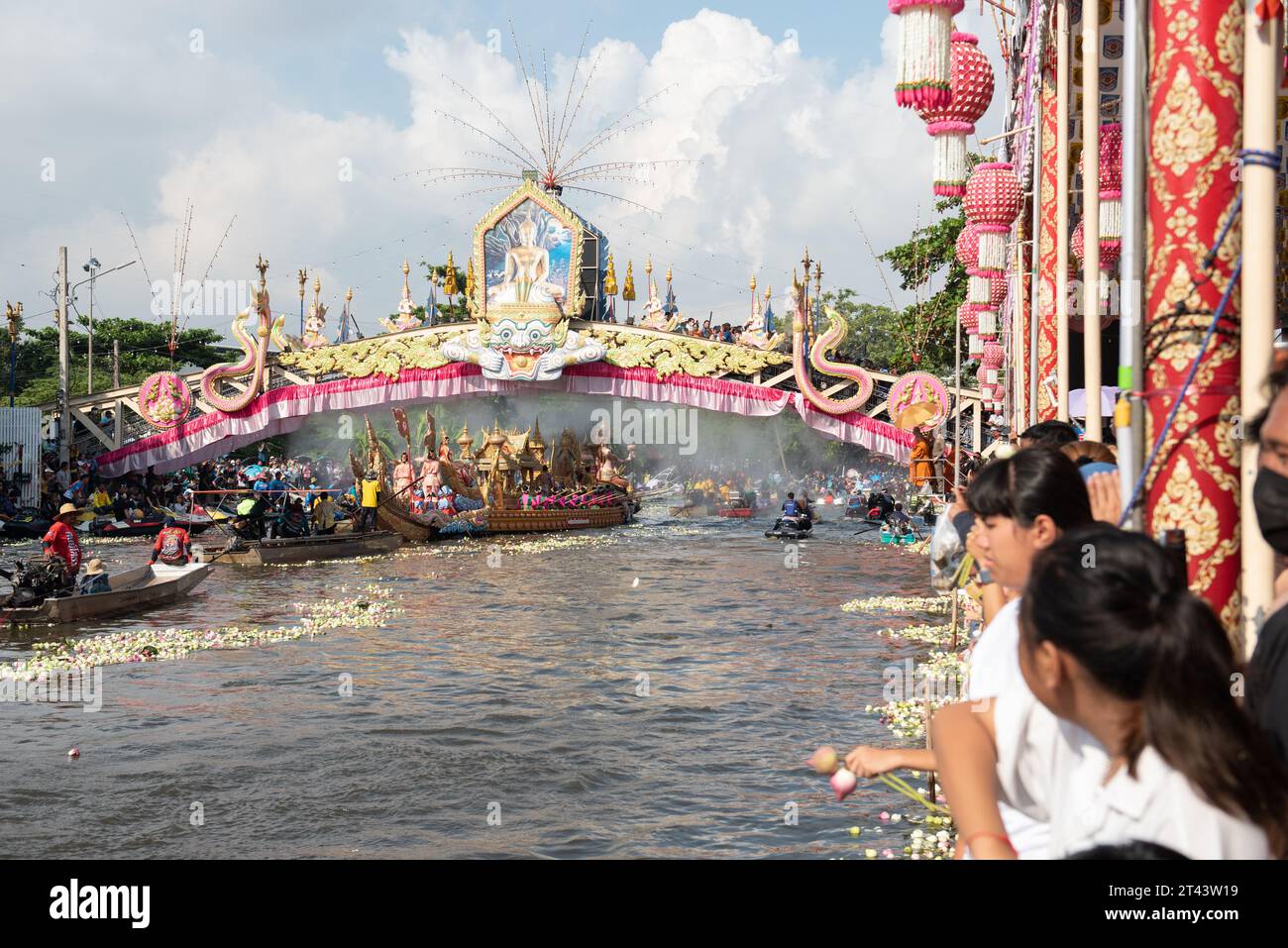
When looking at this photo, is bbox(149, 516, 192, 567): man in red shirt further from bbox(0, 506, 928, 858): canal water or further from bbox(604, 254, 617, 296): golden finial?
bbox(604, 254, 617, 296): golden finial

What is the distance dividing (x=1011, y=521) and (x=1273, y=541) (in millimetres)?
802

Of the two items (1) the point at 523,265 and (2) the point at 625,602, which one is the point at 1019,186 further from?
(1) the point at 523,265

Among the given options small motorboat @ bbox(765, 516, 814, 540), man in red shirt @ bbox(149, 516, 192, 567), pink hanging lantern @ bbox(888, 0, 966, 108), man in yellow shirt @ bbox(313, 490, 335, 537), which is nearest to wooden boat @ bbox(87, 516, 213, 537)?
man in yellow shirt @ bbox(313, 490, 335, 537)

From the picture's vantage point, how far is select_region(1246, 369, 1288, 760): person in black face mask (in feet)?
7.91

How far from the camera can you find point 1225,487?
494 centimetres

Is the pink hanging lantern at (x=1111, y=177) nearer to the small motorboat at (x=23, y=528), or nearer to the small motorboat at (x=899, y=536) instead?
the small motorboat at (x=899, y=536)

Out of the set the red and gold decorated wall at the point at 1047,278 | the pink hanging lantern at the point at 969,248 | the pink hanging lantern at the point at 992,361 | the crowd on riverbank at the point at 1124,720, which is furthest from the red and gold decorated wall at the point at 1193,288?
the pink hanging lantern at the point at 992,361

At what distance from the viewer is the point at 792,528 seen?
3083cm

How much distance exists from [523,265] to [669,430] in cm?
2710

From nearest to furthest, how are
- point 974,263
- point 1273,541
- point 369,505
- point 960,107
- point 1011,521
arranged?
1. point 1273,541
2. point 1011,521
3. point 960,107
4. point 974,263
5. point 369,505

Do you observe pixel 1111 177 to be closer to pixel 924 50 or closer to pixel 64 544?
pixel 924 50

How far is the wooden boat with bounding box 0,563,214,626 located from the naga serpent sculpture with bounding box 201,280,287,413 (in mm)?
16754

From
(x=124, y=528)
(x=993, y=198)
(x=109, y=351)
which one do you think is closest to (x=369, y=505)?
(x=124, y=528)

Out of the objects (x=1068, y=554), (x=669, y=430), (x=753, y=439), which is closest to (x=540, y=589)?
(x=1068, y=554)
